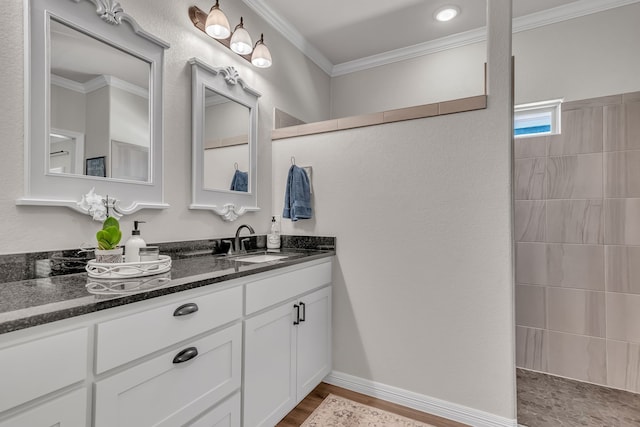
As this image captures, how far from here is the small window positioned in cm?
244

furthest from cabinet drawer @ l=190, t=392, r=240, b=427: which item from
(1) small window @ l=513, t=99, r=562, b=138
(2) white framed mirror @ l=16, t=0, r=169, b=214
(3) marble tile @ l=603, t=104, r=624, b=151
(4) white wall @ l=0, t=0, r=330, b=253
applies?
(3) marble tile @ l=603, t=104, r=624, b=151

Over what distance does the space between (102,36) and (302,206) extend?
1368mm

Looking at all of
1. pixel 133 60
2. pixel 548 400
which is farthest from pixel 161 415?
pixel 548 400

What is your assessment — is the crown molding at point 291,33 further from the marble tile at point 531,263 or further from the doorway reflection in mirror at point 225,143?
the marble tile at point 531,263

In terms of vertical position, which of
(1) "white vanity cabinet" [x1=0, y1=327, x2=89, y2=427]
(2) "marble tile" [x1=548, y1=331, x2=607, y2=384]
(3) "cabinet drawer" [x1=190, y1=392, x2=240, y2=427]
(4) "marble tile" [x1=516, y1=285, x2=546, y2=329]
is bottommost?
(2) "marble tile" [x1=548, y1=331, x2=607, y2=384]

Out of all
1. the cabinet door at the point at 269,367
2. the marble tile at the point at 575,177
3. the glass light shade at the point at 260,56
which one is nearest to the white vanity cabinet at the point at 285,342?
the cabinet door at the point at 269,367

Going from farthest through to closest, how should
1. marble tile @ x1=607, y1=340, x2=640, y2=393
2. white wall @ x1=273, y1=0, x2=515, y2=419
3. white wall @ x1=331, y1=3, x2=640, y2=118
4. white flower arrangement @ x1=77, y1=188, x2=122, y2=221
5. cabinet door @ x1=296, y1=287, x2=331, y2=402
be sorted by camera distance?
white wall @ x1=331, y1=3, x2=640, y2=118
marble tile @ x1=607, y1=340, x2=640, y2=393
cabinet door @ x1=296, y1=287, x2=331, y2=402
white wall @ x1=273, y1=0, x2=515, y2=419
white flower arrangement @ x1=77, y1=188, x2=122, y2=221

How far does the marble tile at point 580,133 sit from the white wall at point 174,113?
79.7 inches

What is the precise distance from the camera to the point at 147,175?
1589 mm

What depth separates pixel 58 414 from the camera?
790mm

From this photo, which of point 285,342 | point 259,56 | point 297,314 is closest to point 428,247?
point 297,314

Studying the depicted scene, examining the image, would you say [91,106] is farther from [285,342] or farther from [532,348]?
[532,348]

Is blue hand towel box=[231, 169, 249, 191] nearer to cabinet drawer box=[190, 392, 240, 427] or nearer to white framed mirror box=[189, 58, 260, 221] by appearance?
white framed mirror box=[189, 58, 260, 221]

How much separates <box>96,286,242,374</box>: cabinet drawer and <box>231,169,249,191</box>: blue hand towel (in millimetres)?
964
